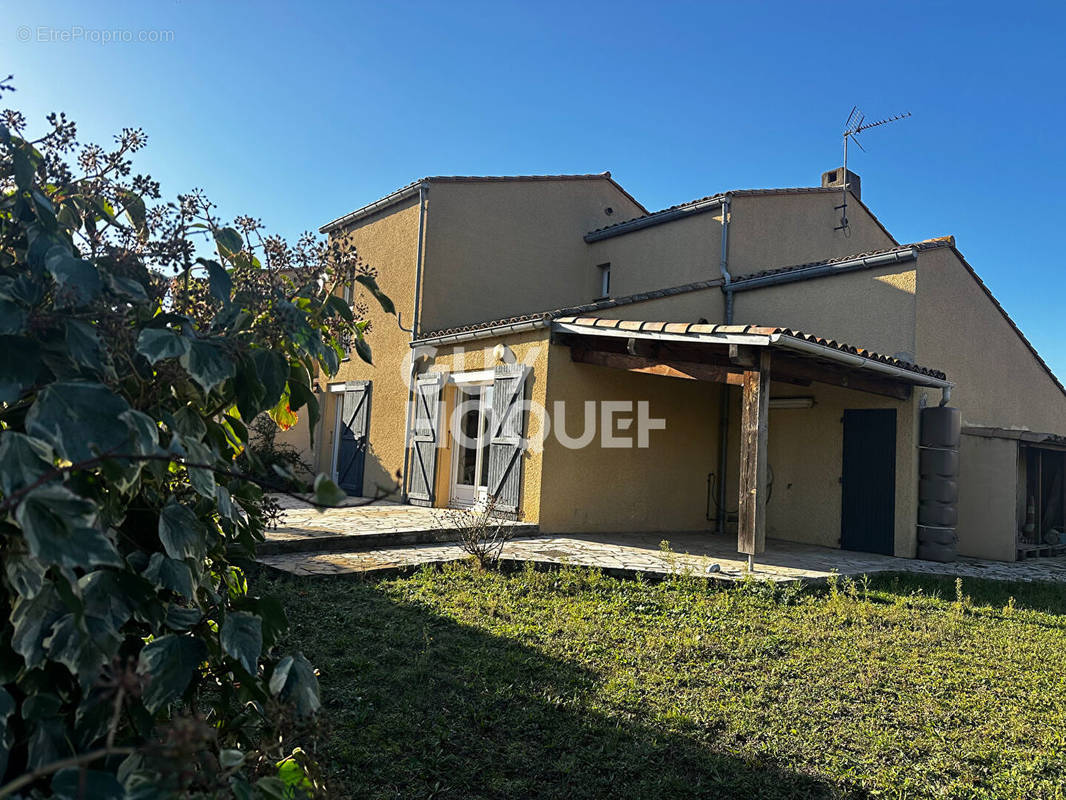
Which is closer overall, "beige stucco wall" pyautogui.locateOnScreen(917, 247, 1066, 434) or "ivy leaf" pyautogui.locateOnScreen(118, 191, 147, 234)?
"ivy leaf" pyautogui.locateOnScreen(118, 191, 147, 234)

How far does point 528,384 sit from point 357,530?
117 inches

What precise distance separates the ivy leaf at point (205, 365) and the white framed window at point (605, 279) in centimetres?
1281

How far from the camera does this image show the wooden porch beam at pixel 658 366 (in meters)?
8.08

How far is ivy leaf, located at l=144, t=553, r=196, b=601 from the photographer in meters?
1.08

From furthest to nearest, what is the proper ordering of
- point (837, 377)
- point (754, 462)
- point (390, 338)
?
point (390, 338) → point (837, 377) → point (754, 462)

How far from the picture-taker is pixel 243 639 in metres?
1.14

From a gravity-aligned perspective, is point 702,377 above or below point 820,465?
above

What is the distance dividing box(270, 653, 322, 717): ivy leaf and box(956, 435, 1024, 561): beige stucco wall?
1098 centimetres

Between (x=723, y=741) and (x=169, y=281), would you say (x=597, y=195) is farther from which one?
(x=169, y=281)

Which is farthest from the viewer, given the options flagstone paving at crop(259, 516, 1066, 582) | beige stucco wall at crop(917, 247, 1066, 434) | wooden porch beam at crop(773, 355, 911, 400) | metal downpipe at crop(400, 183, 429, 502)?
metal downpipe at crop(400, 183, 429, 502)

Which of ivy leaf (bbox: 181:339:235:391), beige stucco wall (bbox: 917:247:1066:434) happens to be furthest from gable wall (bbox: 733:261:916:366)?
ivy leaf (bbox: 181:339:235:391)

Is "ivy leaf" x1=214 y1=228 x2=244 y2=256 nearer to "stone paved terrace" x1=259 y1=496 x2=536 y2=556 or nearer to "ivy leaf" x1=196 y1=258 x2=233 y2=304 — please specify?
"ivy leaf" x1=196 y1=258 x2=233 y2=304

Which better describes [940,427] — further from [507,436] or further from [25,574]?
[25,574]

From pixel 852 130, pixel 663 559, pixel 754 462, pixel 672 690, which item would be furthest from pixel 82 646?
pixel 852 130
